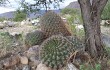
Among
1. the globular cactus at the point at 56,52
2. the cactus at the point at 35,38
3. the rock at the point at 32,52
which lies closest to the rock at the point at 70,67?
the globular cactus at the point at 56,52

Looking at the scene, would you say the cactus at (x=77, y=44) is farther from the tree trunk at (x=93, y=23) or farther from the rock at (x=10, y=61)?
the rock at (x=10, y=61)

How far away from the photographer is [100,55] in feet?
15.9

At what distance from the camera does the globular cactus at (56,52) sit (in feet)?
14.8

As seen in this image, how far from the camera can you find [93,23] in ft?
15.6

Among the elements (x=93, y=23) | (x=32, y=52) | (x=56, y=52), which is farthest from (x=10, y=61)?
(x=93, y=23)

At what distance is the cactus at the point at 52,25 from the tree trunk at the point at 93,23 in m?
0.61

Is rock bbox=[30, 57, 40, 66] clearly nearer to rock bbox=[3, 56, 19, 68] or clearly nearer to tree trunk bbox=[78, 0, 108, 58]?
rock bbox=[3, 56, 19, 68]

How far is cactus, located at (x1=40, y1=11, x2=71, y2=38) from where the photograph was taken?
5293mm

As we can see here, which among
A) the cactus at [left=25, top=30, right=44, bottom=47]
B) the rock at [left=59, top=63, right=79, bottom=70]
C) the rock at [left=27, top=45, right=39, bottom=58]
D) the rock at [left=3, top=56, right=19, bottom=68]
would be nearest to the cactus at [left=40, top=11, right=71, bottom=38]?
the cactus at [left=25, top=30, right=44, bottom=47]

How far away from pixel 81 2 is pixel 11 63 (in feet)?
4.55

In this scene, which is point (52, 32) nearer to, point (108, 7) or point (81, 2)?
point (81, 2)

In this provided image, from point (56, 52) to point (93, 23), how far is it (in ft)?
2.36

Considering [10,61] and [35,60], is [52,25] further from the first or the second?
[10,61]

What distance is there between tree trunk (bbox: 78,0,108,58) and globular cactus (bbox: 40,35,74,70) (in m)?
0.35
